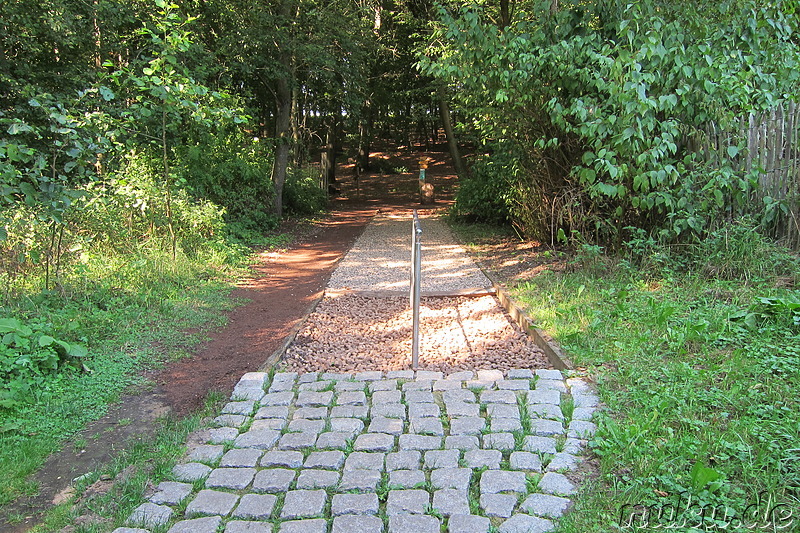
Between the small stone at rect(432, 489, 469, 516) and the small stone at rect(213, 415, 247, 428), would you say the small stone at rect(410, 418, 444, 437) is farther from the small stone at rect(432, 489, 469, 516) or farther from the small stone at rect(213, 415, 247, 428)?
the small stone at rect(213, 415, 247, 428)

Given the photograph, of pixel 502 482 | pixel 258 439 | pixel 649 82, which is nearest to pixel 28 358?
pixel 258 439

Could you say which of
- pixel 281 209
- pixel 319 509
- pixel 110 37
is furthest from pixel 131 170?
pixel 319 509

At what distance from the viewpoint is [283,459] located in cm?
332

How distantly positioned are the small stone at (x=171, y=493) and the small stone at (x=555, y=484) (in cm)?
191

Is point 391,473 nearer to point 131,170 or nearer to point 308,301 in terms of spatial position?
point 308,301

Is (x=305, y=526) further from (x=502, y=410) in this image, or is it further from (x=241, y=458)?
(x=502, y=410)

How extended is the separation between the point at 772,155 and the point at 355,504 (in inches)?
239

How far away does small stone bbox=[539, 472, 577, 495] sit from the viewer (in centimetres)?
292

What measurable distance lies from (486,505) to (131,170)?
8180mm

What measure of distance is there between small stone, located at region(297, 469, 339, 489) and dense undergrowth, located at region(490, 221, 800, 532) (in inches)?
49.5

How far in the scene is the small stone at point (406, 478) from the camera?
303 cm

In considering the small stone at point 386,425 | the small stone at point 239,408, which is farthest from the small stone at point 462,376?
the small stone at point 239,408

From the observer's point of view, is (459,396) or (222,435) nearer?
(222,435)

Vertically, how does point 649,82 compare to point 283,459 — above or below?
above
